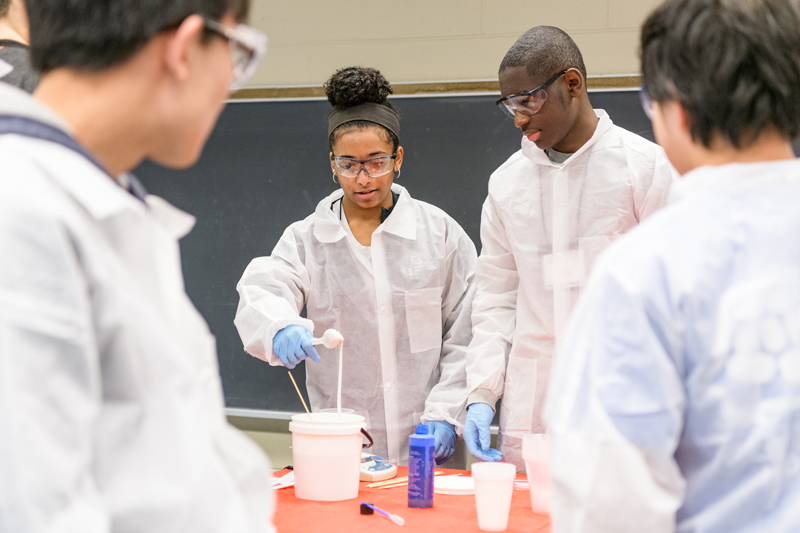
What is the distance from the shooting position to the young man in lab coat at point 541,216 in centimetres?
185

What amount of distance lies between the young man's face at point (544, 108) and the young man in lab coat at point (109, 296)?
4.04ft

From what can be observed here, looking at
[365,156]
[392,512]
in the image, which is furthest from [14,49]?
[392,512]

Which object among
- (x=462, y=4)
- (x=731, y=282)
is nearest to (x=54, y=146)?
(x=731, y=282)

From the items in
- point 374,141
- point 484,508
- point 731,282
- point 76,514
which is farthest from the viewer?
point 374,141

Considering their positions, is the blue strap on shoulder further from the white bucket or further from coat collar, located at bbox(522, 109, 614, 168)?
coat collar, located at bbox(522, 109, 614, 168)

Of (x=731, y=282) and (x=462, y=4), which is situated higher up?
(x=462, y=4)

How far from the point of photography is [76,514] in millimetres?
488

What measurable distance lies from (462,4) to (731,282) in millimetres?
2408

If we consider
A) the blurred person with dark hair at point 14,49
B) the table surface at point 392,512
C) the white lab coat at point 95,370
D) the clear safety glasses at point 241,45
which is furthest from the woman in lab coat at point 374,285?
the white lab coat at point 95,370

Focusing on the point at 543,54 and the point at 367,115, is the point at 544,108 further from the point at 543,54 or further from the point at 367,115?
the point at 367,115

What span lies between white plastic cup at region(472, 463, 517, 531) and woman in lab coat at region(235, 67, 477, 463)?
2.40 ft

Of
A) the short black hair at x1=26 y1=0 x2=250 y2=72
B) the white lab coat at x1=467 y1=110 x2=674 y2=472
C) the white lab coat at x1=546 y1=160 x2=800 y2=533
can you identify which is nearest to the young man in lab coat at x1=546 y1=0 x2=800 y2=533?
the white lab coat at x1=546 y1=160 x2=800 y2=533

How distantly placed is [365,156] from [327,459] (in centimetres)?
98

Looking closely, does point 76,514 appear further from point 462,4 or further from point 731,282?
point 462,4
